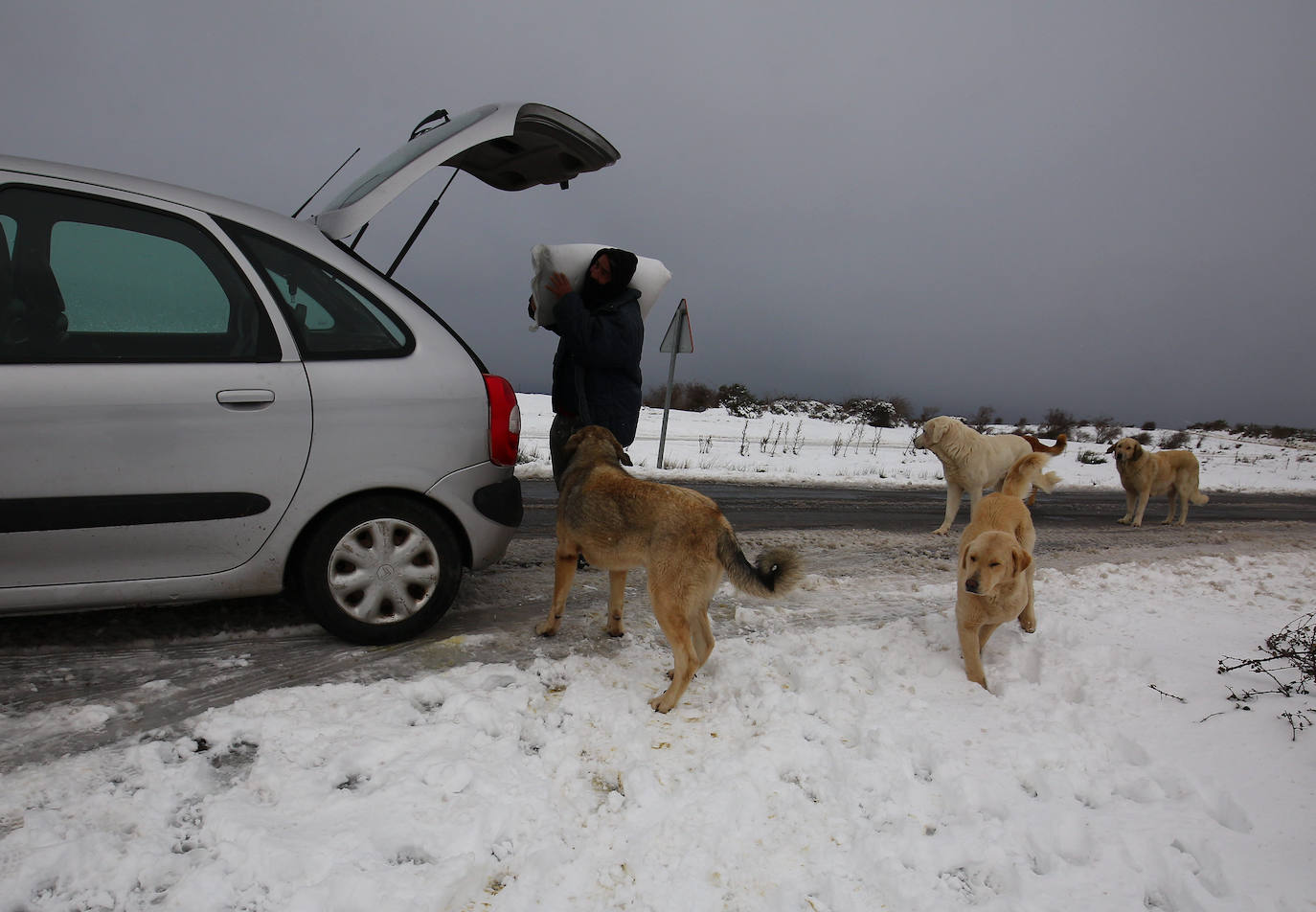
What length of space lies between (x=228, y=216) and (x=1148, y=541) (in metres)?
9.50

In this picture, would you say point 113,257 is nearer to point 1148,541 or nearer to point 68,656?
point 68,656

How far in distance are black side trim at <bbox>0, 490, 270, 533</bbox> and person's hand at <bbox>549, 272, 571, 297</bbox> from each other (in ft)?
7.41

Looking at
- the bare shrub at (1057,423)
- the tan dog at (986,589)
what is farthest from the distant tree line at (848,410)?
the tan dog at (986,589)

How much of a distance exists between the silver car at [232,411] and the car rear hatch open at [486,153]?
0.06ft

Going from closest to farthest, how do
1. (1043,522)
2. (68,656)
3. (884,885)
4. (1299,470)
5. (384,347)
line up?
(884,885)
(68,656)
(384,347)
(1043,522)
(1299,470)

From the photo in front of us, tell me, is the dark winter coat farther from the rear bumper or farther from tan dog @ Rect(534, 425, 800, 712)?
the rear bumper

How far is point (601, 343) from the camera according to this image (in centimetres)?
446

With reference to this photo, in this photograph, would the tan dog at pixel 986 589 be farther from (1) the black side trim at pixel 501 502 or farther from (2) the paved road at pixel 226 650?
(1) the black side trim at pixel 501 502

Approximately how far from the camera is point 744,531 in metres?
7.02

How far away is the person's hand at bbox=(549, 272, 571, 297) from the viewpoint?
452 centimetres

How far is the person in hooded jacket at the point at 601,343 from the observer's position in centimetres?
446

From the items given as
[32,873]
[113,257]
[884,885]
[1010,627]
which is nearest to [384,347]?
[113,257]

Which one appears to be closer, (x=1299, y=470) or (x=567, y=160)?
(x=567, y=160)

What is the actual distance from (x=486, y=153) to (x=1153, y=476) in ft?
33.6
